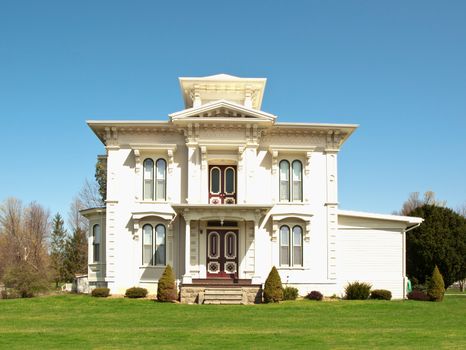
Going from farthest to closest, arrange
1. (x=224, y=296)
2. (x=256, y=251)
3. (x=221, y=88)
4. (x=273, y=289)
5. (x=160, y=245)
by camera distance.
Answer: (x=221, y=88)
(x=160, y=245)
(x=256, y=251)
(x=224, y=296)
(x=273, y=289)

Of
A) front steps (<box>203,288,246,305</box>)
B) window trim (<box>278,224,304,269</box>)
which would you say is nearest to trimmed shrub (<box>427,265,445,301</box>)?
window trim (<box>278,224,304,269</box>)

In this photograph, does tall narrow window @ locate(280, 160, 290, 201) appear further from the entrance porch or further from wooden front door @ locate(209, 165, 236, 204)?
wooden front door @ locate(209, 165, 236, 204)

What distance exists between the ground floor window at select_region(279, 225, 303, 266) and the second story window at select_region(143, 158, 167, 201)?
20.6 feet

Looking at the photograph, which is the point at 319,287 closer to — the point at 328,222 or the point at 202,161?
the point at 328,222

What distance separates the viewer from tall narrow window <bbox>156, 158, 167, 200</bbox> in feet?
103

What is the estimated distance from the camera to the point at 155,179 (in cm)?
3152

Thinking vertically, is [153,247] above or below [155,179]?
below

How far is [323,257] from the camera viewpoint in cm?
3139

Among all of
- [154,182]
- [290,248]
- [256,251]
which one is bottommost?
[256,251]

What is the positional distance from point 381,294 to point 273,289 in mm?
5991

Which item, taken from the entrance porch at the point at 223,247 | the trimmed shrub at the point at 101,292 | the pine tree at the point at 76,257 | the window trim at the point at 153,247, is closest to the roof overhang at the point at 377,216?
the entrance porch at the point at 223,247

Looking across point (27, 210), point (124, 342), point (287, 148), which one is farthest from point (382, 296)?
point (27, 210)

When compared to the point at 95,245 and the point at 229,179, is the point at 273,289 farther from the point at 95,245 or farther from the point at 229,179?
the point at 95,245

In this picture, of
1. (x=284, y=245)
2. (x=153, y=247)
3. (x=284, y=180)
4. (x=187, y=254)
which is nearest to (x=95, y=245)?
(x=153, y=247)
